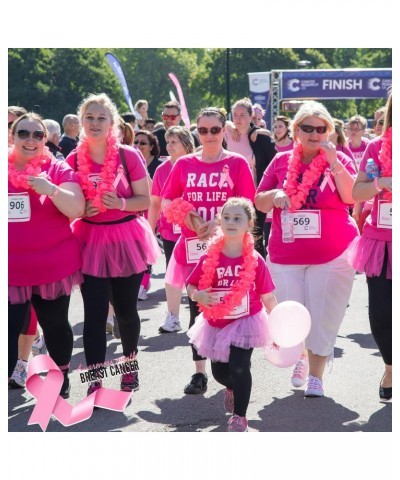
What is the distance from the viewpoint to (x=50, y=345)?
19.8 ft

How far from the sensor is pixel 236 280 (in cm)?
533

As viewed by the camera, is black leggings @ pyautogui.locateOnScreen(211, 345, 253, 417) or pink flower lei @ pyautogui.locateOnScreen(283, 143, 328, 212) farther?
pink flower lei @ pyautogui.locateOnScreen(283, 143, 328, 212)

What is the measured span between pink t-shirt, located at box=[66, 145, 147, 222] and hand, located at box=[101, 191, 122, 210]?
10 centimetres

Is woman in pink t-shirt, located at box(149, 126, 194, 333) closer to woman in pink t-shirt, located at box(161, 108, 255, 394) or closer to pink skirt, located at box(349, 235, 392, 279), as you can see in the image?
woman in pink t-shirt, located at box(161, 108, 255, 394)

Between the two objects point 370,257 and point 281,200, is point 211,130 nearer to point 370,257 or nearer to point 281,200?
point 281,200

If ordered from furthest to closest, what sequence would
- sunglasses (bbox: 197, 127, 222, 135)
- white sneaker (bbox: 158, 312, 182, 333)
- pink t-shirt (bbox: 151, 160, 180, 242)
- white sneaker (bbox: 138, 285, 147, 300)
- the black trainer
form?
white sneaker (bbox: 138, 285, 147, 300)
white sneaker (bbox: 158, 312, 182, 333)
pink t-shirt (bbox: 151, 160, 180, 242)
the black trainer
sunglasses (bbox: 197, 127, 222, 135)

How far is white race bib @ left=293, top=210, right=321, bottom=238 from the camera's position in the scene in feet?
19.8

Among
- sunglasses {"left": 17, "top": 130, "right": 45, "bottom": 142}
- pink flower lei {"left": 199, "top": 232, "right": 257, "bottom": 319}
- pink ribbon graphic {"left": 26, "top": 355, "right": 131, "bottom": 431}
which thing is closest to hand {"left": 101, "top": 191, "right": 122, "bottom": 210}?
sunglasses {"left": 17, "top": 130, "right": 45, "bottom": 142}

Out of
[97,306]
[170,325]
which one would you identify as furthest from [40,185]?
[170,325]

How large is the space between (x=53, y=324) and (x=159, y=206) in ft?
8.10

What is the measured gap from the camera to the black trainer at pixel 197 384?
6.28 meters

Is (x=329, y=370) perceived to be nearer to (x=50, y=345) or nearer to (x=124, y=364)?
(x=124, y=364)

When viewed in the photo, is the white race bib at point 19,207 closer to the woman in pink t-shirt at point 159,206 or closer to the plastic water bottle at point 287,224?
the plastic water bottle at point 287,224

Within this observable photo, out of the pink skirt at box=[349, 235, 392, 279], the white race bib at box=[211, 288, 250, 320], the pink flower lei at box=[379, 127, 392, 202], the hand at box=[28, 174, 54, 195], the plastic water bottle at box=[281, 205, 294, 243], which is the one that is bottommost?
the white race bib at box=[211, 288, 250, 320]
